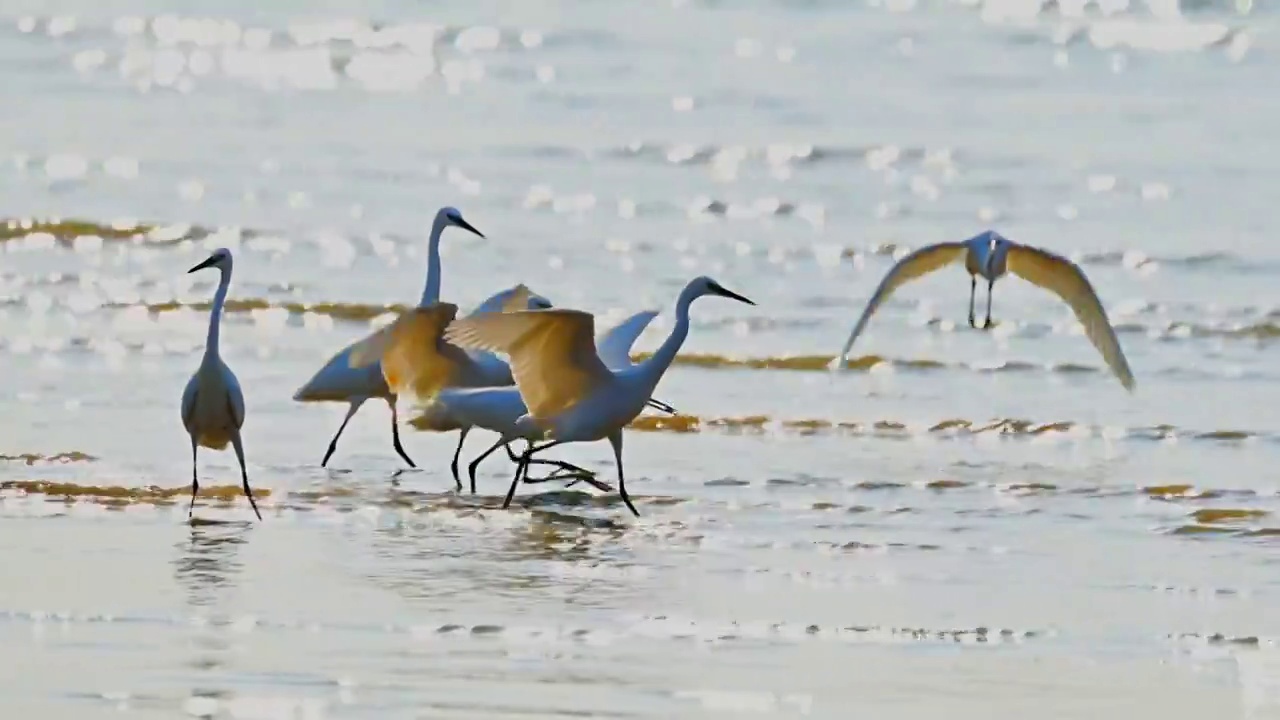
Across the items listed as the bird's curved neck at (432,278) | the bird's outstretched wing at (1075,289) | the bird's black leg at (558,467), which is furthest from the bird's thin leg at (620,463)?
the bird's outstretched wing at (1075,289)

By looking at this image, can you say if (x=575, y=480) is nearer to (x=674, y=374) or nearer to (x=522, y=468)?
(x=522, y=468)

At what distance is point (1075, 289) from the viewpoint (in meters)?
13.1

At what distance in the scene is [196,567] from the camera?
10.4 m

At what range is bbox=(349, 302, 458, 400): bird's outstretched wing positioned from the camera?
1243cm

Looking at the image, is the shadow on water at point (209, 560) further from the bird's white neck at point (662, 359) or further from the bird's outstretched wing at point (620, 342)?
the bird's outstretched wing at point (620, 342)

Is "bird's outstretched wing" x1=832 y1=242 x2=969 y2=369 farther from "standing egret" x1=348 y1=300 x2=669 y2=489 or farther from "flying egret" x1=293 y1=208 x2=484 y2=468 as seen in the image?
→ "flying egret" x1=293 y1=208 x2=484 y2=468

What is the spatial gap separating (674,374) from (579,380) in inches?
161

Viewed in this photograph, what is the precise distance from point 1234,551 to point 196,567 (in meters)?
4.26

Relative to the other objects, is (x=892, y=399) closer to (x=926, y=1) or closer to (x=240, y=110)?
(x=240, y=110)

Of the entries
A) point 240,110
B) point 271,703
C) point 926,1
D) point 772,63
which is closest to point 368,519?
point 271,703

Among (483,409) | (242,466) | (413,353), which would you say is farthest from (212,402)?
(483,409)

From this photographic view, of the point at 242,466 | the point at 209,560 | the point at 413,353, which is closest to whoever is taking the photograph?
the point at 209,560

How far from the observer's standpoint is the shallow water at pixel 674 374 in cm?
914

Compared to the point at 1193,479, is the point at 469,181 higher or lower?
higher
